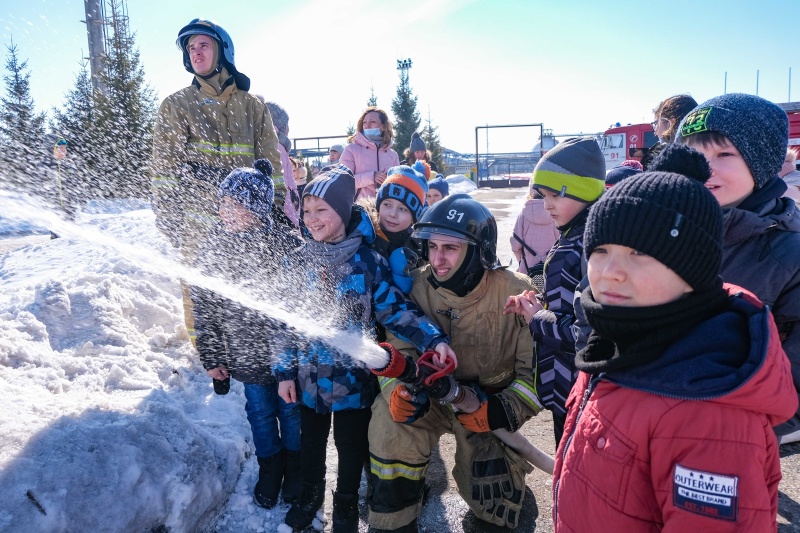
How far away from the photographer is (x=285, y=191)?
3781 millimetres

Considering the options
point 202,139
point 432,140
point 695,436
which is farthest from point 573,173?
point 432,140

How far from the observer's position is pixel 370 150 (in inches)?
225

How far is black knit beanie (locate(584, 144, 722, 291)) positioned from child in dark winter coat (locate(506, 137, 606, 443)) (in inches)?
33.9

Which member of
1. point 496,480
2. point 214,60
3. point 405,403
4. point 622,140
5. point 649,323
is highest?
point 622,140

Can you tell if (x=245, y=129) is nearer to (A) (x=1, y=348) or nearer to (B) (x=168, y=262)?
(B) (x=168, y=262)

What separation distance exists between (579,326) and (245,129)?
2.83 metres

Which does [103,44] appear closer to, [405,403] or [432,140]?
[405,403]

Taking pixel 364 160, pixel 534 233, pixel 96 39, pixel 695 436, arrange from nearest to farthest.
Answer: pixel 695 436, pixel 534 233, pixel 364 160, pixel 96 39

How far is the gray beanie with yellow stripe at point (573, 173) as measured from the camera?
2508 millimetres

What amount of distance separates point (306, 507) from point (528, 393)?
1302 millimetres

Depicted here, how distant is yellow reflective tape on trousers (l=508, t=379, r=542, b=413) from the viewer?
8.13 feet

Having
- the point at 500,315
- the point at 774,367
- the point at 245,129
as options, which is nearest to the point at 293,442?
the point at 500,315

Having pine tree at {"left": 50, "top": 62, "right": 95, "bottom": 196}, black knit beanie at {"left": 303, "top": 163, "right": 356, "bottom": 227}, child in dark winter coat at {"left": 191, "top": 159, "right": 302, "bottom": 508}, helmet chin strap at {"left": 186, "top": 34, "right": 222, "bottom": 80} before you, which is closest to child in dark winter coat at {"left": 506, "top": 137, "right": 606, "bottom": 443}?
black knit beanie at {"left": 303, "top": 163, "right": 356, "bottom": 227}

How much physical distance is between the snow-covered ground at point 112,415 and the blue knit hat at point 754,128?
8.75 ft
